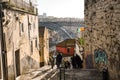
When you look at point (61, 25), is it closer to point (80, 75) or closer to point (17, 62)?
point (17, 62)

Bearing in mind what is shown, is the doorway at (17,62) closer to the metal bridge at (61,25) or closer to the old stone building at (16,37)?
the old stone building at (16,37)

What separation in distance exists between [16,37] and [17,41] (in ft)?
1.00

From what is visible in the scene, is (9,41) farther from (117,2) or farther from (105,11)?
(117,2)

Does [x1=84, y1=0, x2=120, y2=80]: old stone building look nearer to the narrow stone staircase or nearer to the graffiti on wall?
the graffiti on wall

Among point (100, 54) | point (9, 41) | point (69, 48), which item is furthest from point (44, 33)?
point (100, 54)

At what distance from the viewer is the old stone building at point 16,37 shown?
38.5 ft

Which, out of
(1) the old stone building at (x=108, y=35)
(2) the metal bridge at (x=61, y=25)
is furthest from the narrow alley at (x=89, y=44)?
(2) the metal bridge at (x=61, y=25)

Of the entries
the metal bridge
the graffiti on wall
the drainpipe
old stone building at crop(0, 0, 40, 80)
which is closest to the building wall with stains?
old stone building at crop(0, 0, 40, 80)

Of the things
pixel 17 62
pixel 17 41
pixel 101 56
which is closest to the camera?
pixel 101 56

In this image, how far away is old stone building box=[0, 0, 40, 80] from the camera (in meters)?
11.8

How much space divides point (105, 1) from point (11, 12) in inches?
233

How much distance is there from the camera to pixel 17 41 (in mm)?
13930

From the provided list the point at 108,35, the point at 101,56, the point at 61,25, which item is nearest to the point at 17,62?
the point at 101,56

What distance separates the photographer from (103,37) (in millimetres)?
9719
